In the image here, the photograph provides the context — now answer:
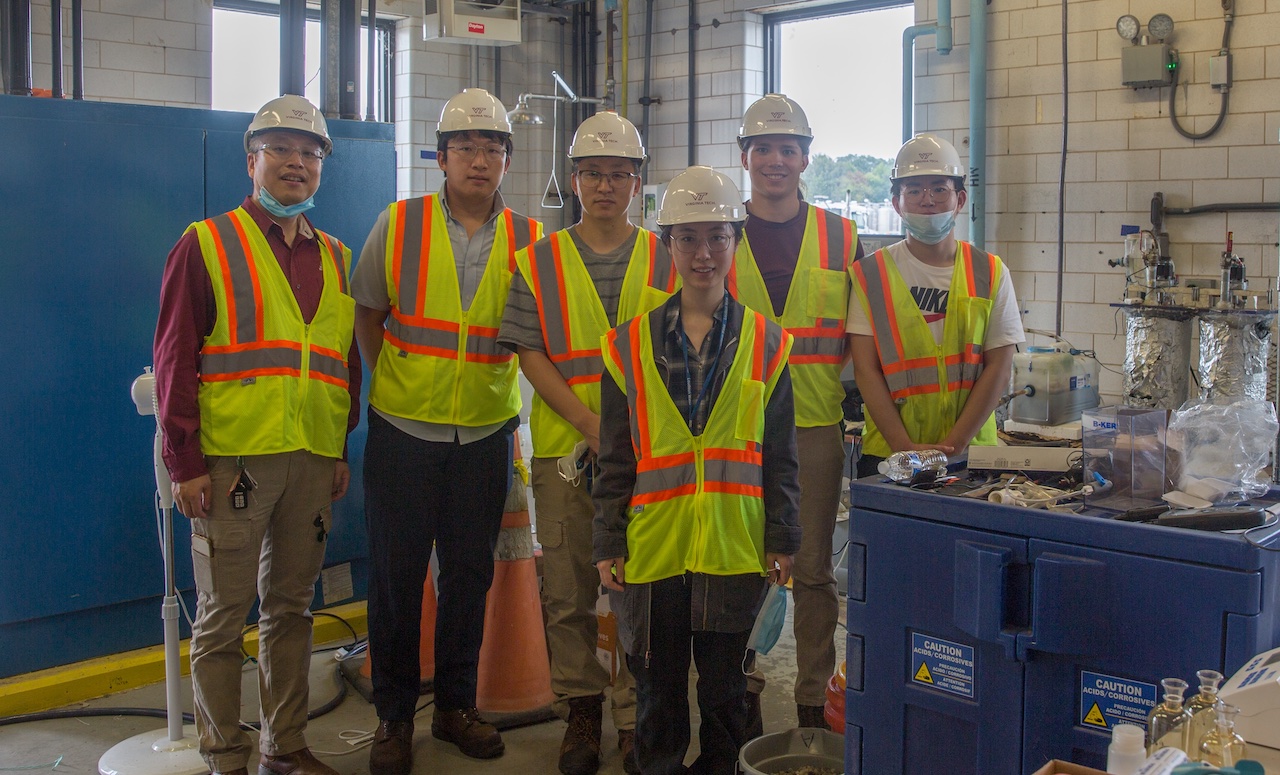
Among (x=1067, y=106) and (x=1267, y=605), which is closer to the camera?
(x=1267, y=605)

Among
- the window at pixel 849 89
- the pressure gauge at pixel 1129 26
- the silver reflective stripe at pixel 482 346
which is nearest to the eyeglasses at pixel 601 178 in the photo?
the silver reflective stripe at pixel 482 346

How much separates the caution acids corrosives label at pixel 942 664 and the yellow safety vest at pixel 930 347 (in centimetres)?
100

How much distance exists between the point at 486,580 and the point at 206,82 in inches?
162

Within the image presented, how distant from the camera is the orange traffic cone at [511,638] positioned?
359 centimetres

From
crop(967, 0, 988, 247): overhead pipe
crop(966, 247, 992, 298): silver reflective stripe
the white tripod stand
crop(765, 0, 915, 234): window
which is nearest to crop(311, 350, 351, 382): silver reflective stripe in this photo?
the white tripod stand

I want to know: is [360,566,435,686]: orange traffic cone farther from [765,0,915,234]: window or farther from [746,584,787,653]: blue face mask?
[765,0,915,234]: window

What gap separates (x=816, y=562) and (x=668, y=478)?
0.84m

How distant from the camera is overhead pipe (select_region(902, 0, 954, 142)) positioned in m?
5.55

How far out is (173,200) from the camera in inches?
153

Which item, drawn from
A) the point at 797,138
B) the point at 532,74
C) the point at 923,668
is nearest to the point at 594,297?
the point at 797,138

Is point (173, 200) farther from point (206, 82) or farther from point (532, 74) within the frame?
point (532, 74)

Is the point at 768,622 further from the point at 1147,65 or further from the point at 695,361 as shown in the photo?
the point at 1147,65

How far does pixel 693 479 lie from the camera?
8.21ft

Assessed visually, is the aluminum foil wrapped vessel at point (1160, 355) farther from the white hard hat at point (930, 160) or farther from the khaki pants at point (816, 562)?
the khaki pants at point (816, 562)
